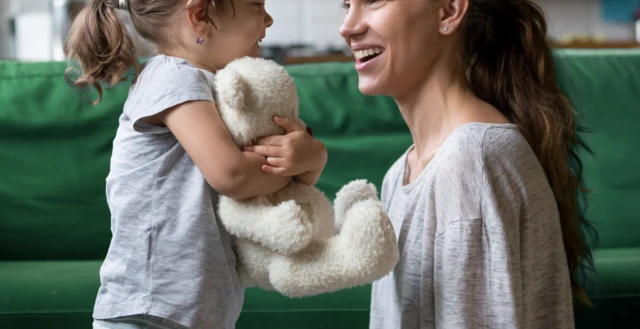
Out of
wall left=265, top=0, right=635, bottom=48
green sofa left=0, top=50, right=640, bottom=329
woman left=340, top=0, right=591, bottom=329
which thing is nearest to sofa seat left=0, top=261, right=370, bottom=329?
green sofa left=0, top=50, right=640, bottom=329

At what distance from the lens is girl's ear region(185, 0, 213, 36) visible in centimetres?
109

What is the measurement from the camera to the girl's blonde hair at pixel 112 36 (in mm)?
1137

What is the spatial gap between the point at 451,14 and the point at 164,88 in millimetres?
533

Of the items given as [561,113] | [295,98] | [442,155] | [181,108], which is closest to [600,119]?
[561,113]

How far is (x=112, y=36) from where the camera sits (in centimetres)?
114

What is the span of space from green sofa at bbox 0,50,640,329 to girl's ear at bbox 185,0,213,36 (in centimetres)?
98

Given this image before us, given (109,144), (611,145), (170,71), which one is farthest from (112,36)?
(611,145)

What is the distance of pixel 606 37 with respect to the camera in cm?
505

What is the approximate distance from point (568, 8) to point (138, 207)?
4.58 meters

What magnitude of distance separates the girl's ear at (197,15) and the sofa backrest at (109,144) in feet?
3.50

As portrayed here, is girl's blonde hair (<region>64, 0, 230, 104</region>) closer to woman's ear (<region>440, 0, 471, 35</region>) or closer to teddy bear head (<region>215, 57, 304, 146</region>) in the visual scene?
teddy bear head (<region>215, 57, 304, 146</region>)

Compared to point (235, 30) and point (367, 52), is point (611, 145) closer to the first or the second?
point (367, 52)

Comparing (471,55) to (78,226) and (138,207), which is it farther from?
(78,226)

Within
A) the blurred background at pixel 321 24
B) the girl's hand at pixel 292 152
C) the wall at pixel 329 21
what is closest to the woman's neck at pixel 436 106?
the girl's hand at pixel 292 152
